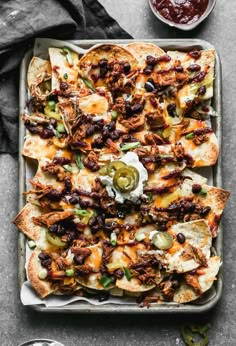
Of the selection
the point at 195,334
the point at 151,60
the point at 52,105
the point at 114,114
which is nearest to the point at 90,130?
the point at 114,114

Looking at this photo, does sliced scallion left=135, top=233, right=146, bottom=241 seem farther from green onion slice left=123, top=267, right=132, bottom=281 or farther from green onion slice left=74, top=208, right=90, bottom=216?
green onion slice left=74, top=208, right=90, bottom=216

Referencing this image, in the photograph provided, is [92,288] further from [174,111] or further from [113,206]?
[174,111]

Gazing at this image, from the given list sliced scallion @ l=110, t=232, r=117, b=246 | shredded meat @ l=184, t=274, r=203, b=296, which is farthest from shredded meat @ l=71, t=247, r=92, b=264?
shredded meat @ l=184, t=274, r=203, b=296

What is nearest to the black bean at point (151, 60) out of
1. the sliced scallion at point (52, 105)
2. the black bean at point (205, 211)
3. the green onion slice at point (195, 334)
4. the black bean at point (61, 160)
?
the sliced scallion at point (52, 105)

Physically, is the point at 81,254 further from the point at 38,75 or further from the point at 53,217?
the point at 38,75

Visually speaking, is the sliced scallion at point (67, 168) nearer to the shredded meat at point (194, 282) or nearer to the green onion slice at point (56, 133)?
the green onion slice at point (56, 133)

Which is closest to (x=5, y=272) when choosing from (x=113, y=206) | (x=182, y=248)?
(x=113, y=206)
